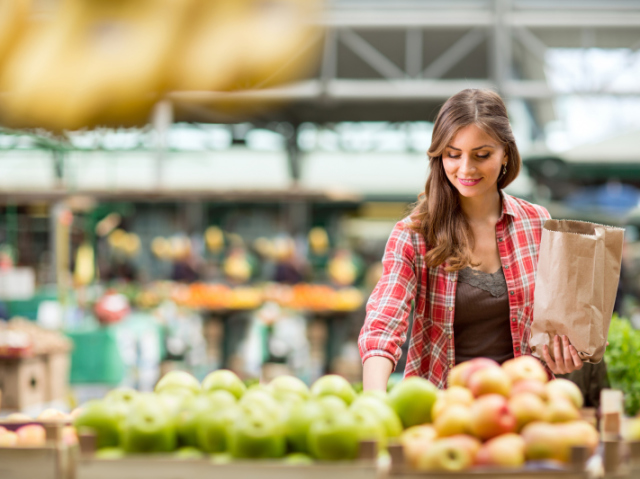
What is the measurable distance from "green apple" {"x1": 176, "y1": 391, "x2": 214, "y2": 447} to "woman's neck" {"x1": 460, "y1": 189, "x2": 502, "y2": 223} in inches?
35.9

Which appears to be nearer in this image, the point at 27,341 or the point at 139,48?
the point at 139,48

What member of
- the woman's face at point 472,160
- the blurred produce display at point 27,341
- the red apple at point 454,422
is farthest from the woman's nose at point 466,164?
the blurred produce display at point 27,341

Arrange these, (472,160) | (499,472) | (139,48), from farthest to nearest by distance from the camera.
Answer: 1. (139,48)
2. (472,160)
3. (499,472)

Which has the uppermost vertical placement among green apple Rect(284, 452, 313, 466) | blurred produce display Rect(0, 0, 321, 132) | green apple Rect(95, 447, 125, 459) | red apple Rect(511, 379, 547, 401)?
blurred produce display Rect(0, 0, 321, 132)

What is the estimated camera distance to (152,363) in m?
7.15

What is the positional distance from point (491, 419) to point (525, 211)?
858mm

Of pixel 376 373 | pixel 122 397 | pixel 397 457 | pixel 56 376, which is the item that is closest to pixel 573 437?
pixel 397 457

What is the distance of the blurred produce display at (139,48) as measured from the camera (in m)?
2.33

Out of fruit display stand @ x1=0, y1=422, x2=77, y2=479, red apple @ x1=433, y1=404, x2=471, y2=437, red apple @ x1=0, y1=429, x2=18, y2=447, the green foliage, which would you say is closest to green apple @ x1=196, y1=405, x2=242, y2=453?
fruit display stand @ x1=0, y1=422, x2=77, y2=479

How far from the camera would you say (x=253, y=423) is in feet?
3.52

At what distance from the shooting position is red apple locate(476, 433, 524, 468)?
3.35 feet

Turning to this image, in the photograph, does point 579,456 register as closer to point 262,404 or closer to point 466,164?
point 262,404

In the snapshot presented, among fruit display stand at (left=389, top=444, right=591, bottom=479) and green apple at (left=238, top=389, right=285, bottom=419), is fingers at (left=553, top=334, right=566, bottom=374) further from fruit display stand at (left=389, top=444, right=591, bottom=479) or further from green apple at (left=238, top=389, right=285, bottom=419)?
green apple at (left=238, top=389, right=285, bottom=419)

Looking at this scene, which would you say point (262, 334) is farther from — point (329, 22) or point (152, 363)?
point (329, 22)
